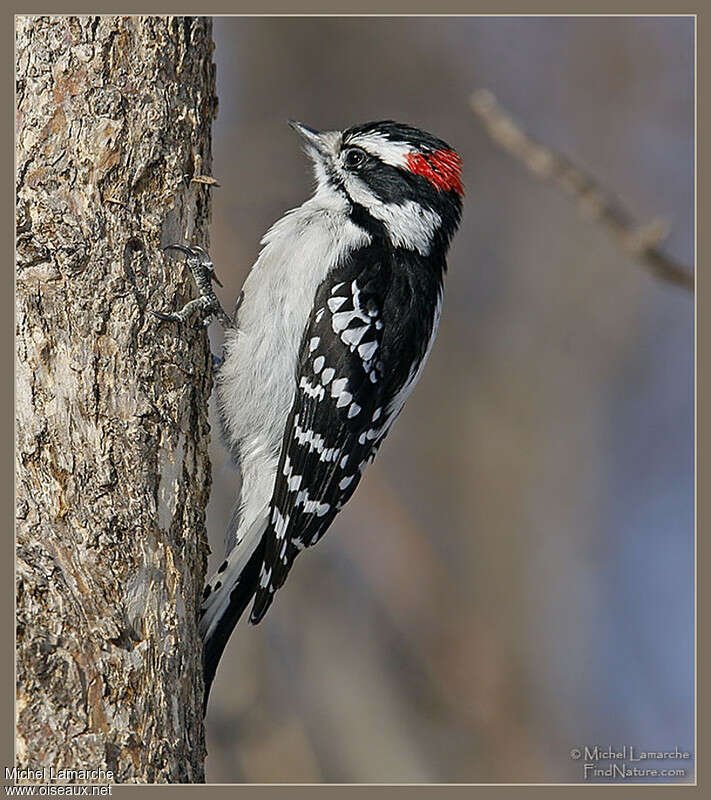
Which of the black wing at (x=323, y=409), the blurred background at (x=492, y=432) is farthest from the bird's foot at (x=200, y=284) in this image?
the blurred background at (x=492, y=432)

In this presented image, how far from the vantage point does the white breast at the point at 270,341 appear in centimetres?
339

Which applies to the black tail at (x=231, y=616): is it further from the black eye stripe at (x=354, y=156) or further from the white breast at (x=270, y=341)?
the black eye stripe at (x=354, y=156)

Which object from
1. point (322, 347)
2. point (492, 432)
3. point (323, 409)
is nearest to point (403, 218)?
point (322, 347)

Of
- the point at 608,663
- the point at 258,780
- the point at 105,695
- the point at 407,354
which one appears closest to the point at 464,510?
the point at 608,663

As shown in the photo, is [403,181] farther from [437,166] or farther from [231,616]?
[231,616]

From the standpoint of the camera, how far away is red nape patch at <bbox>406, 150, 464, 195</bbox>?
141 inches

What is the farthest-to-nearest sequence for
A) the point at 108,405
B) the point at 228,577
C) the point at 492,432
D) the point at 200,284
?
the point at 492,432, the point at 228,577, the point at 200,284, the point at 108,405

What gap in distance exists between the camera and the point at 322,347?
3.35 metres

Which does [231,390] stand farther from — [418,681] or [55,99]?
[418,681]

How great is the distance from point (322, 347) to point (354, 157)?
2.73ft

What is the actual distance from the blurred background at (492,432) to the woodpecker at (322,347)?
2.40 meters

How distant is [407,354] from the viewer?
11.6 feet

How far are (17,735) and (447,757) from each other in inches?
175

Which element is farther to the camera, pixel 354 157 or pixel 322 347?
pixel 354 157
